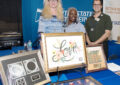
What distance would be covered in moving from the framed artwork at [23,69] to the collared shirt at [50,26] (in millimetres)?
1050

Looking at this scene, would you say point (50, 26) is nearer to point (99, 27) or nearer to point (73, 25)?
point (73, 25)

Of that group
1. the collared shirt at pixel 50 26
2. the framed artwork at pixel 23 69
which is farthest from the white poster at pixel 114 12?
the framed artwork at pixel 23 69

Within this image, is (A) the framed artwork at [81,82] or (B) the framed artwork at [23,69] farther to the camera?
(A) the framed artwork at [81,82]

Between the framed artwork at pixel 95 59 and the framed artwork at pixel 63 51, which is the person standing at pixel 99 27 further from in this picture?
the framed artwork at pixel 63 51

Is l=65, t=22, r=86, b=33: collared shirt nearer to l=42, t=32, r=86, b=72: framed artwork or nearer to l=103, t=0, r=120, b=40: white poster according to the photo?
l=42, t=32, r=86, b=72: framed artwork

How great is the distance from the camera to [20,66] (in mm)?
821

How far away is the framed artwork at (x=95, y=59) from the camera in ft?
3.56

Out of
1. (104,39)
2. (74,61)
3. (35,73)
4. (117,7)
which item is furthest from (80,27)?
(117,7)

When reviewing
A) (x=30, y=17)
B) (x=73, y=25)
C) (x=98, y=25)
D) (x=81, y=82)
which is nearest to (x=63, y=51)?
(x=81, y=82)

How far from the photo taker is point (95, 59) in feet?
3.64
